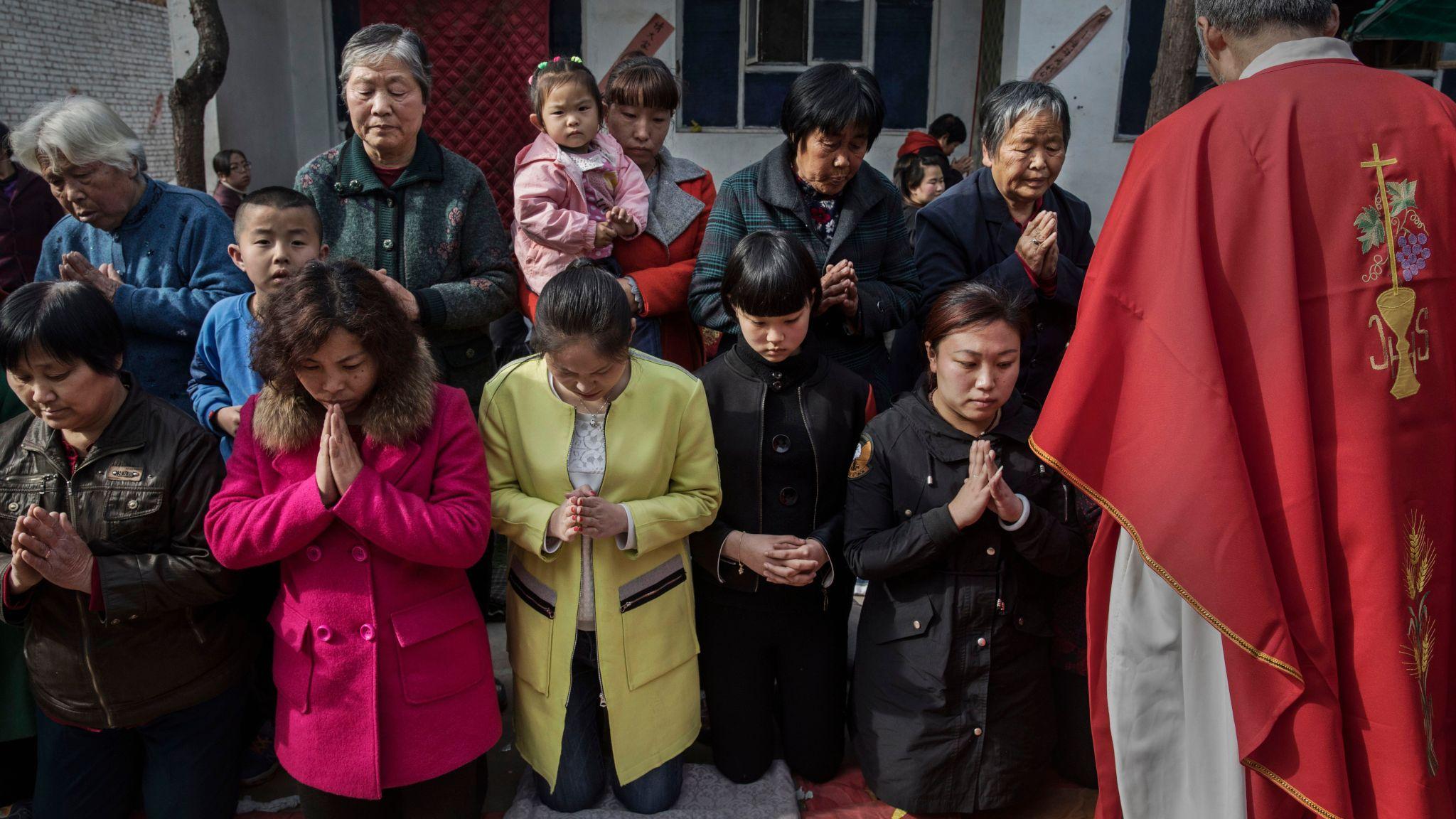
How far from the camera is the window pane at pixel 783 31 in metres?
8.14

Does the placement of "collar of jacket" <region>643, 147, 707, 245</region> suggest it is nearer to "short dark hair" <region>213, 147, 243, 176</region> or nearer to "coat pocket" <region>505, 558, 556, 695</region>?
"coat pocket" <region>505, 558, 556, 695</region>

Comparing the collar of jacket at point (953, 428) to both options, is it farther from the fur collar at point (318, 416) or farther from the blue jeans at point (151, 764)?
the blue jeans at point (151, 764)

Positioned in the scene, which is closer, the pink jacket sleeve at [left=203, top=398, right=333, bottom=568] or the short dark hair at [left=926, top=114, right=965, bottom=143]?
the pink jacket sleeve at [left=203, top=398, right=333, bottom=568]

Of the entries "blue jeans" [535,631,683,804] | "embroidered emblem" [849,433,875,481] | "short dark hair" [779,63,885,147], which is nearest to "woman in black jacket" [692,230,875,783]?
"embroidered emblem" [849,433,875,481]

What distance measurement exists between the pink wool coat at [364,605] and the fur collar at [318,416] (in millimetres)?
10

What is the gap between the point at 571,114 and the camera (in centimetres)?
330

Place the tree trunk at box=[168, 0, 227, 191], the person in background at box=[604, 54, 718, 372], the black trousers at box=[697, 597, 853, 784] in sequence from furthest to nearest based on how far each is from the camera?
1. the tree trunk at box=[168, 0, 227, 191]
2. the person in background at box=[604, 54, 718, 372]
3. the black trousers at box=[697, 597, 853, 784]

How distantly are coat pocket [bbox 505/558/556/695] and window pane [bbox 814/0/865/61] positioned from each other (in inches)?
254

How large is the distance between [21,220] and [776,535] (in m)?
3.89

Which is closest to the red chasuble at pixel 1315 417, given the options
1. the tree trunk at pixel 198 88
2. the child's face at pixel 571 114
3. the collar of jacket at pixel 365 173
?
the child's face at pixel 571 114

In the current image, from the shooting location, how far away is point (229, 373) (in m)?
2.82

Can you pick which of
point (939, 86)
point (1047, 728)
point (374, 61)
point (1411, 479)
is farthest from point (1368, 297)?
point (939, 86)

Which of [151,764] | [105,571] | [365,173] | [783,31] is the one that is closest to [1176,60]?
[783,31]

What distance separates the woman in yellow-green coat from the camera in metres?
2.65
